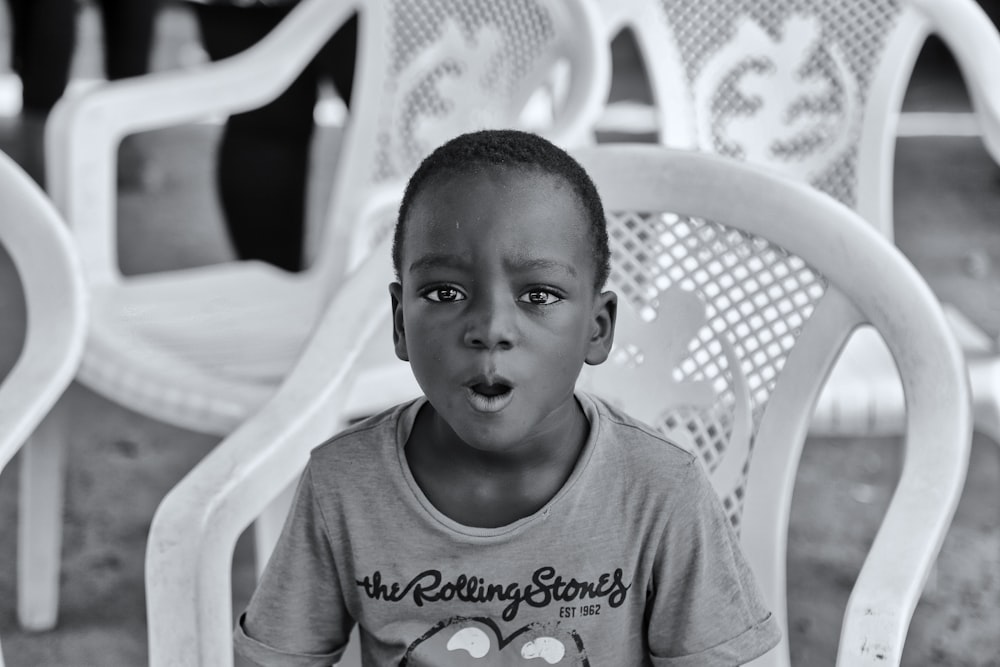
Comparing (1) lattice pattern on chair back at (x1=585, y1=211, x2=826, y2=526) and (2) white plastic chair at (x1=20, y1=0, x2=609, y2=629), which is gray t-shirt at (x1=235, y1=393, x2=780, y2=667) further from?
(2) white plastic chair at (x1=20, y1=0, x2=609, y2=629)

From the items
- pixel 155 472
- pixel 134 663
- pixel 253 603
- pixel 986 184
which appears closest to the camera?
pixel 253 603

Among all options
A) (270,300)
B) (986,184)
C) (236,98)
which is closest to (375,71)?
(236,98)

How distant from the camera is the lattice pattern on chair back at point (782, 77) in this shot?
2229 mm

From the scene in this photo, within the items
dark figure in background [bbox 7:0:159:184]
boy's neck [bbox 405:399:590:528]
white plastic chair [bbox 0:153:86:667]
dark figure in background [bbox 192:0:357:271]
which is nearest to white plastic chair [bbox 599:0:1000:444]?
dark figure in background [bbox 192:0:357:271]

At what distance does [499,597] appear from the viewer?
1.00 metres

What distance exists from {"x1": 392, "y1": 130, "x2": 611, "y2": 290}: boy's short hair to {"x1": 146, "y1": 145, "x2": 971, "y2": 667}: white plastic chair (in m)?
0.30

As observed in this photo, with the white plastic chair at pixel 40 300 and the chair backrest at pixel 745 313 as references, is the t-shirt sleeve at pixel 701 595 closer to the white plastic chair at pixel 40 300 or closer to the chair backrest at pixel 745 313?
the chair backrest at pixel 745 313

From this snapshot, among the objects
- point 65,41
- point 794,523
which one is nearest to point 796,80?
point 794,523

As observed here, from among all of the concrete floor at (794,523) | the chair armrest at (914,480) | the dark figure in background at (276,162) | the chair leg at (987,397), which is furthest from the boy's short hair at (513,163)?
the dark figure in background at (276,162)

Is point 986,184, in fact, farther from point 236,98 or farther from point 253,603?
point 253,603

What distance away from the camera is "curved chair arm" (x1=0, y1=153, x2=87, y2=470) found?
1.33 metres

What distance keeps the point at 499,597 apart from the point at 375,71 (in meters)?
1.64

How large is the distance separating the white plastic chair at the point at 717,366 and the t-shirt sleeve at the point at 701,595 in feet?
0.38

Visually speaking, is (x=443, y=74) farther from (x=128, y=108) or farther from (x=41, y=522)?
(x=41, y=522)
